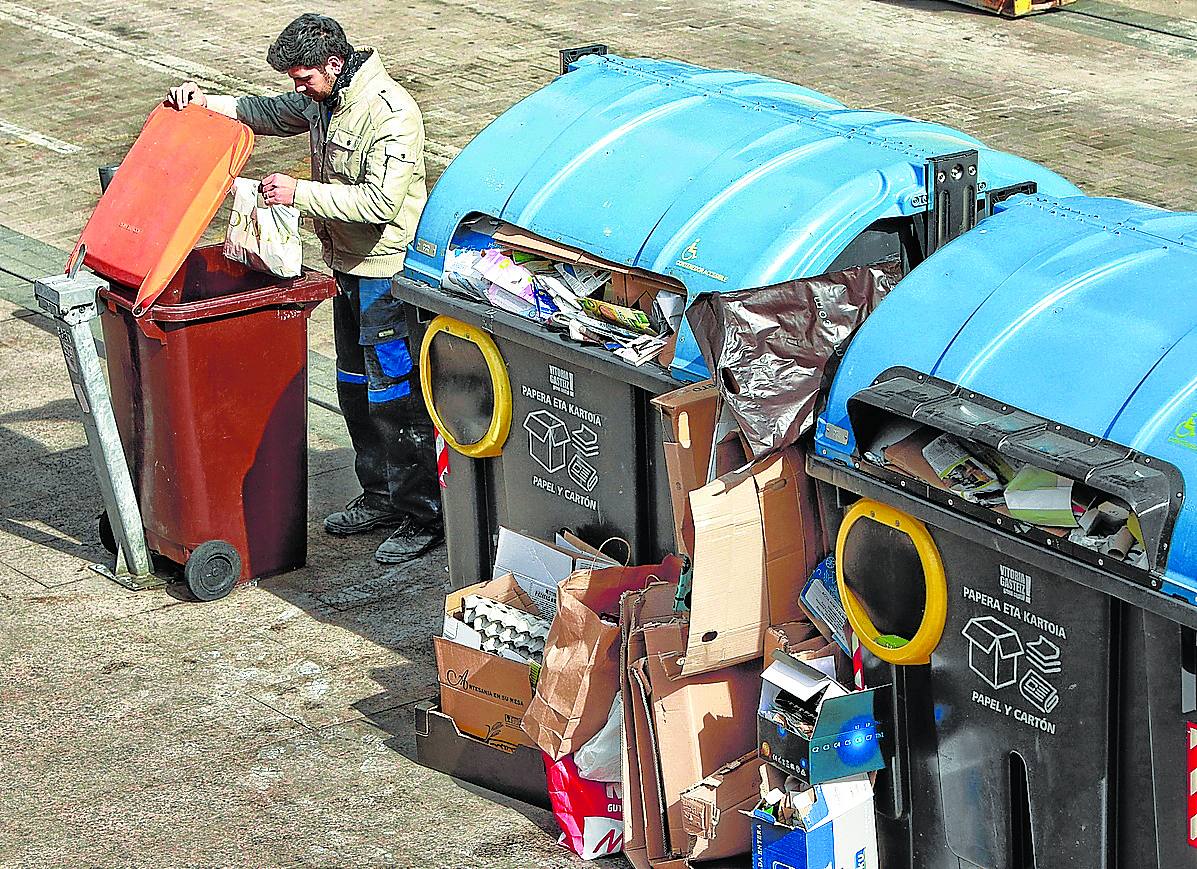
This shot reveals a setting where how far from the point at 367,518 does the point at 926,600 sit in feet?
10.1

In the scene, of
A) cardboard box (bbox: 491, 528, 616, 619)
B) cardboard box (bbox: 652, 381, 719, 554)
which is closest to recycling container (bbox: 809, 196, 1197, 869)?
cardboard box (bbox: 652, 381, 719, 554)

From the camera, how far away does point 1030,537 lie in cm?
366

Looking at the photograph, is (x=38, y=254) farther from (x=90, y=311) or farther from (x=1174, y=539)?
(x=1174, y=539)

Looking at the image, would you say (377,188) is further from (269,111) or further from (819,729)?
(819,729)

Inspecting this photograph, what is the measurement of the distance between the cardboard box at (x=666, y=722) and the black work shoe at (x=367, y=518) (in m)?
2.26

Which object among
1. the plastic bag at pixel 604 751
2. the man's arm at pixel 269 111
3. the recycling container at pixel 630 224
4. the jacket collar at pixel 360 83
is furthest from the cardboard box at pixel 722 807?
the man's arm at pixel 269 111

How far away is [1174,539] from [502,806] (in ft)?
7.22

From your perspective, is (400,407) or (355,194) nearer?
(355,194)

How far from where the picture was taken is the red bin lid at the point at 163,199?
581cm

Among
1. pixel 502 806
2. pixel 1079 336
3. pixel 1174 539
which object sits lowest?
pixel 502 806

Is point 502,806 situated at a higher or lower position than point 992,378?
lower

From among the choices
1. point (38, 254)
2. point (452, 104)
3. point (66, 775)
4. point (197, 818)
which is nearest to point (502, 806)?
point (197, 818)

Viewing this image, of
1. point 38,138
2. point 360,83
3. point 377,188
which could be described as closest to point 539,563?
point 377,188

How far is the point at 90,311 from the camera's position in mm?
5906
